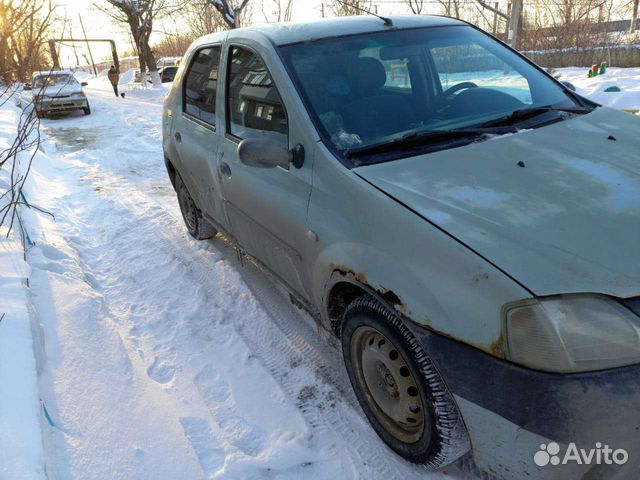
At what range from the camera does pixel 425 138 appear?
2400 mm

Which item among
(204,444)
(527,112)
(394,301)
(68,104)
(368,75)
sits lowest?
(204,444)

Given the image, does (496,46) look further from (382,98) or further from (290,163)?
(290,163)

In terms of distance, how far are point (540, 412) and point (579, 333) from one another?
26 cm

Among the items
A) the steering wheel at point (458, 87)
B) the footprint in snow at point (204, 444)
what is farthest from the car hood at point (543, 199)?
the footprint in snow at point (204, 444)

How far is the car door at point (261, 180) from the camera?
2.51 m

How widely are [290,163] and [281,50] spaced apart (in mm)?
722

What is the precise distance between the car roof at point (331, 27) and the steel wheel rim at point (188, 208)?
1.71m

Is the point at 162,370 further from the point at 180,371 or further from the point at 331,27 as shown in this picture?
the point at 331,27

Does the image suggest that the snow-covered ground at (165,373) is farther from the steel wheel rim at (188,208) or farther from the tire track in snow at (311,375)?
the steel wheel rim at (188,208)

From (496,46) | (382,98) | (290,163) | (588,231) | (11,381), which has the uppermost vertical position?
(496,46)

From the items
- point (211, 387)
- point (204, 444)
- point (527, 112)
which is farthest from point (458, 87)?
point (204, 444)

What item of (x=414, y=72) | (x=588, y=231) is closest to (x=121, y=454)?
(x=588, y=231)

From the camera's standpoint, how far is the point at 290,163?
2.48 meters

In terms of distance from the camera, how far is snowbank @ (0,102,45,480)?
1875 mm
